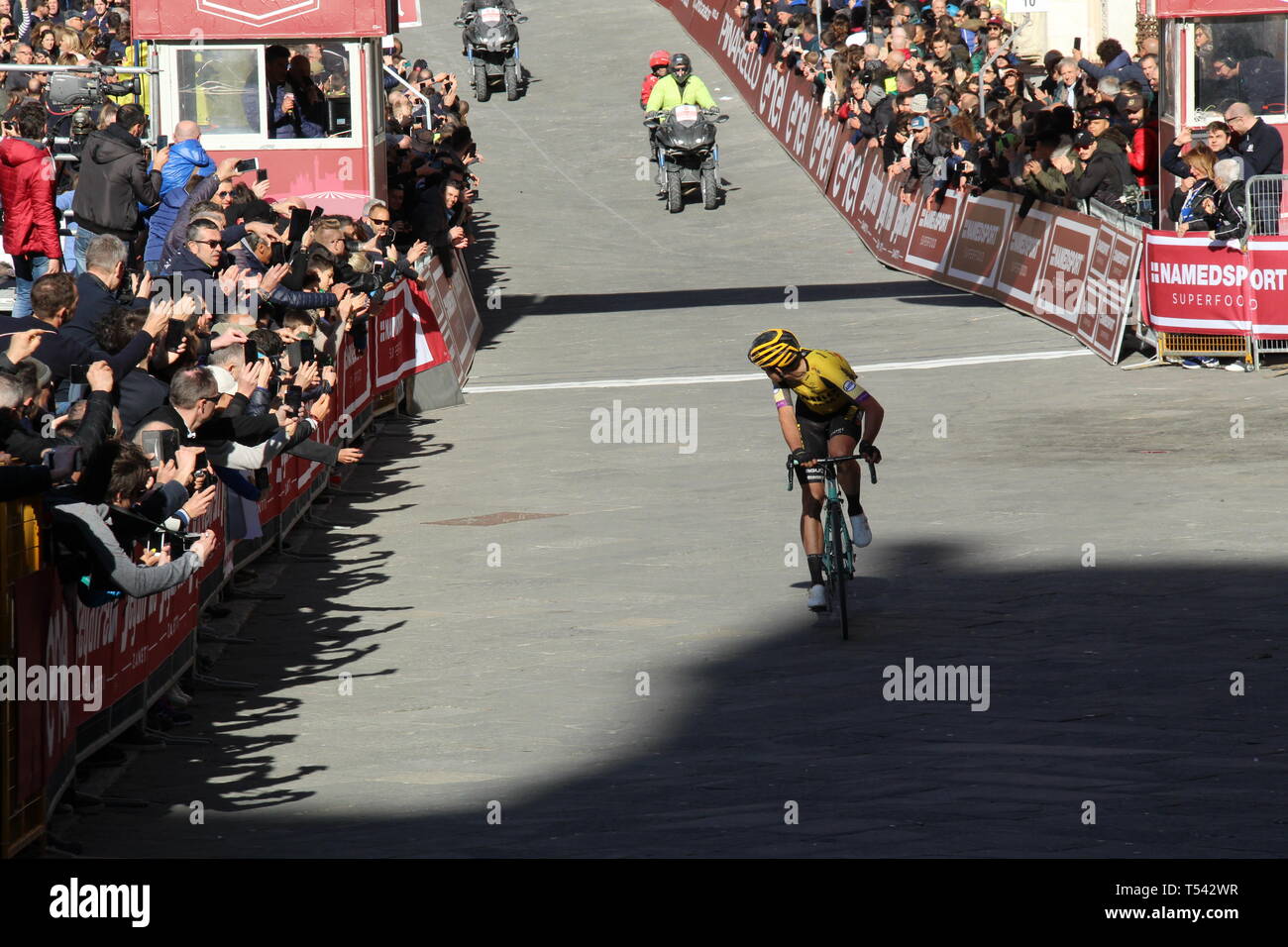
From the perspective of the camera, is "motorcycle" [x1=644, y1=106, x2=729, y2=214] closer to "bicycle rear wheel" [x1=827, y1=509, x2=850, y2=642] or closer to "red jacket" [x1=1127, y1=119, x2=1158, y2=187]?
"red jacket" [x1=1127, y1=119, x2=1158, y2=187]

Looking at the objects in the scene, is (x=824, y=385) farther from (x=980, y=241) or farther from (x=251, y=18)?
(x=980, y=241)

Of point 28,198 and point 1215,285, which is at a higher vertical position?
point 28,198

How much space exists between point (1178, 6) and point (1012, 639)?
44.4ft

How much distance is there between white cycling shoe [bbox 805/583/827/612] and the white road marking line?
393 inches

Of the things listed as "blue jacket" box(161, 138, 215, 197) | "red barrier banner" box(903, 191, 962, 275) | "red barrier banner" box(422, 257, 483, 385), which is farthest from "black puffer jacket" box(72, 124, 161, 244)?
"red barrier banner" box(903, 191, 962, 275)

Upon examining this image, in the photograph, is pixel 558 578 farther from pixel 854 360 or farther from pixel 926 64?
pixel 926 64

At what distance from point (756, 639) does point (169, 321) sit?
12.1ft

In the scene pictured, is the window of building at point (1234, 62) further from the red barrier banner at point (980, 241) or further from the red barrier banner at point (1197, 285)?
the red barrier banner at point (980, 241)

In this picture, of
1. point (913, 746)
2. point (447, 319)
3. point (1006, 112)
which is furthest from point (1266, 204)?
point (913, 746)

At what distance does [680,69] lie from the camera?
34.5 metres

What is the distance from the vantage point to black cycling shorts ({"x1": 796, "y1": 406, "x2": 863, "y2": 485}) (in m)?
12.2

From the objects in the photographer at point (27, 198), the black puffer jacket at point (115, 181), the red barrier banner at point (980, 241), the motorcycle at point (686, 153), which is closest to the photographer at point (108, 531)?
the black puffer jacket at point (115, 181)

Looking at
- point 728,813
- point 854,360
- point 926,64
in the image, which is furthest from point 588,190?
point 728,813

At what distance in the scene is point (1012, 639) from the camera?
436 inches
